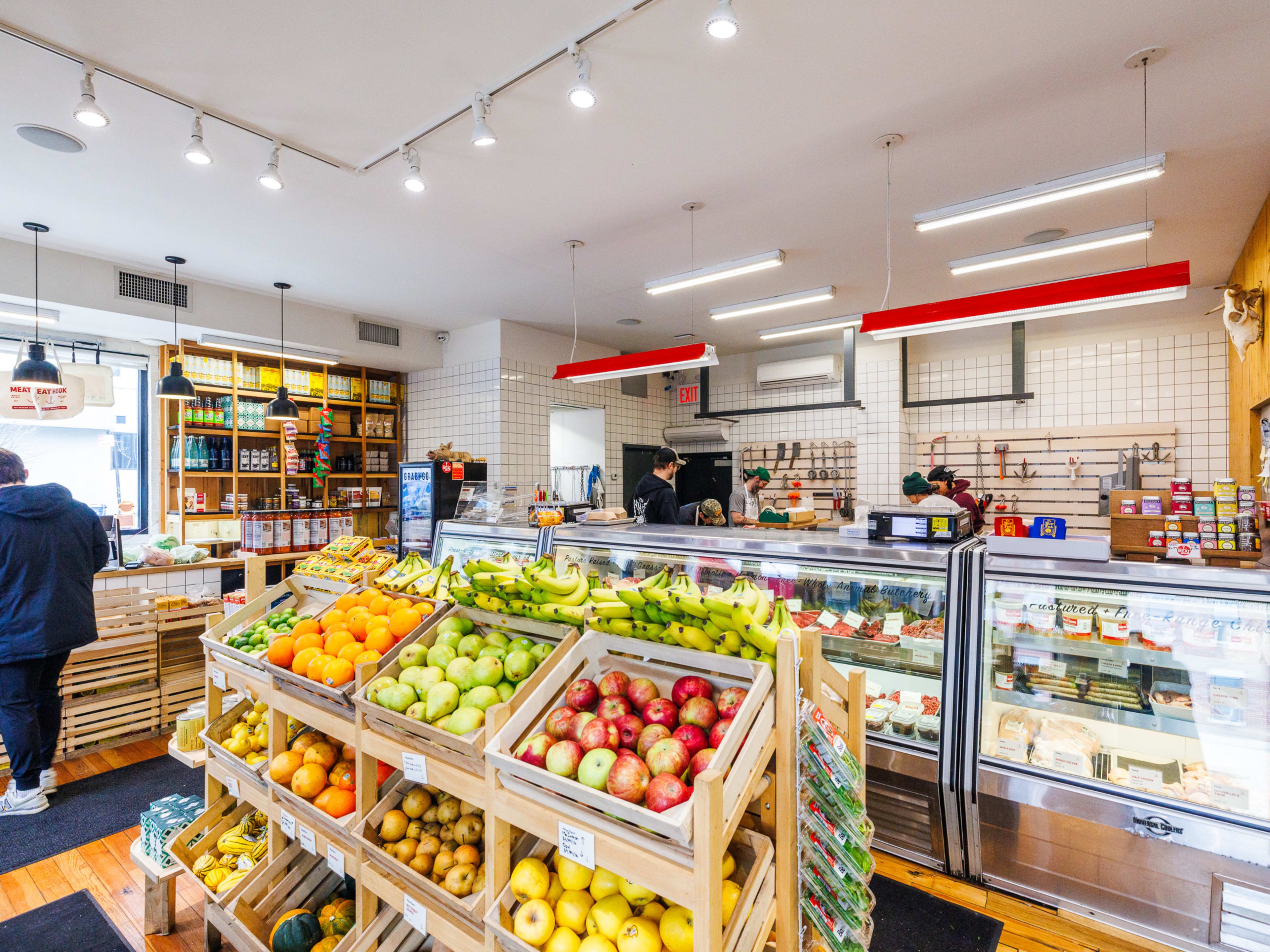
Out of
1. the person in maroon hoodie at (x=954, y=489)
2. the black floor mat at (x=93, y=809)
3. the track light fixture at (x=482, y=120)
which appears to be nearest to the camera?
the track light fixture at (x=482, y=120)

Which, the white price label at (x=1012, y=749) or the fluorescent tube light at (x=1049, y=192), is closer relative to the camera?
the white price label at (x=1012, y=749)

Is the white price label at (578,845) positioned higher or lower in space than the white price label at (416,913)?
higher

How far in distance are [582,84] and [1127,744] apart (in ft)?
10.2

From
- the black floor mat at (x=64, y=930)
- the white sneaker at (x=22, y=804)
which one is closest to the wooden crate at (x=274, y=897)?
the black floor mat at (x=64, y=930)

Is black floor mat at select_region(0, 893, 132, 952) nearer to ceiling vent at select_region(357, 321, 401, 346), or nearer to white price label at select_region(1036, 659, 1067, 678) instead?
white price label at select_region(1036, 659, 1067, 678)

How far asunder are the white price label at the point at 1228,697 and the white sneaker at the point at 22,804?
527 cm

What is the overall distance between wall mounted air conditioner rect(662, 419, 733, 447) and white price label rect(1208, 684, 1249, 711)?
6262mm

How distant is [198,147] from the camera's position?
2.82 m

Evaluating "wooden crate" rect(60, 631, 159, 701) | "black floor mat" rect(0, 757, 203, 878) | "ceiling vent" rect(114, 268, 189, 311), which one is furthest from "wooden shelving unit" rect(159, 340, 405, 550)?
"black floor mat" rect(0, 757, 203, 878)

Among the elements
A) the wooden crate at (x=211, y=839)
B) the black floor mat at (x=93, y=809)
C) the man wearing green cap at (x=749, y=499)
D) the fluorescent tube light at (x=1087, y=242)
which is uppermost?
the fluorescent tube light at (x=1087, y=242)

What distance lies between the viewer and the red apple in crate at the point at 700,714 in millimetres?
1354

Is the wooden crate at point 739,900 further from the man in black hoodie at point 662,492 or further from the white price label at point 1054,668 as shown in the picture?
the man in black hoodie at point 662,492

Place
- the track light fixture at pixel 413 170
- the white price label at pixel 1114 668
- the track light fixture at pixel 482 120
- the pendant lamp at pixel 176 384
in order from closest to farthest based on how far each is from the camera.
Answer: the white price label at pixel 1114 668
the track light fixture at pixel 482 120
the track light fixture at pixel 413 170
the pendant lamp at pixel 176 384

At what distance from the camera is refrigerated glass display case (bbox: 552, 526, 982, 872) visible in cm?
213
